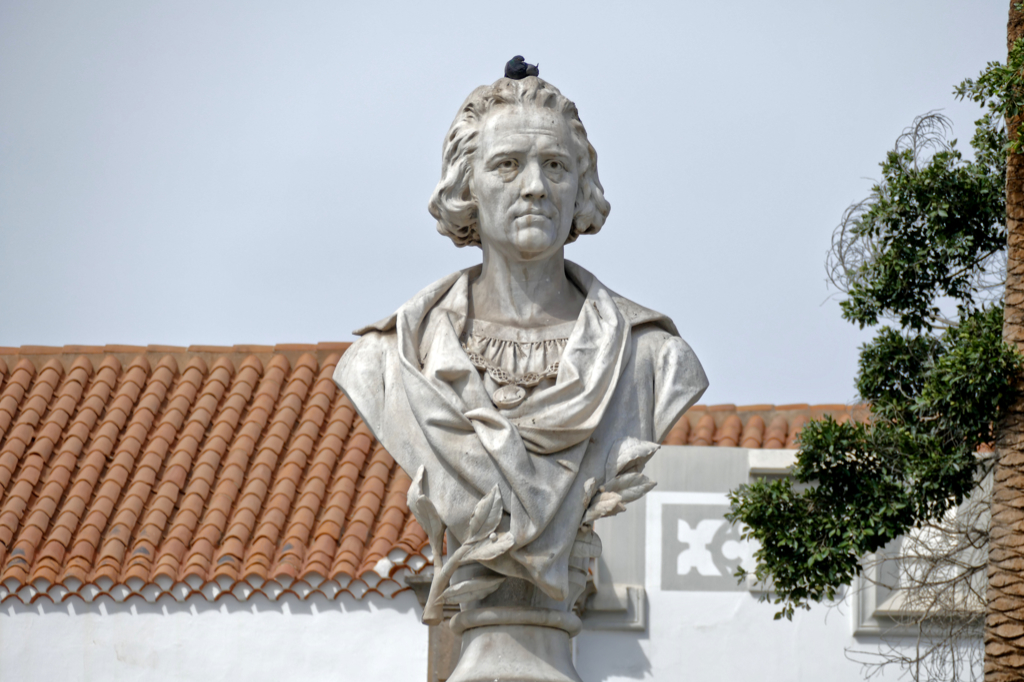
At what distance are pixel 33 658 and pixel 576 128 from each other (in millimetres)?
6732

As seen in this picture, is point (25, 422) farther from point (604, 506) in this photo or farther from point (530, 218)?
point (604, 506)

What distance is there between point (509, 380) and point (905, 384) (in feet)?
10.7

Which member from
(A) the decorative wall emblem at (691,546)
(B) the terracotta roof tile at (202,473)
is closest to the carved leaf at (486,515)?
(B) the terracotta roof tile at (202,473)

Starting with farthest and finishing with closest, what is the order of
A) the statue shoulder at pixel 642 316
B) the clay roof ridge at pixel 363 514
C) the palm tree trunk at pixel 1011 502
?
the clay roof ridge at pixel 363 514, the palm tree trunk at pixel 1011 502, the statue shoulder at pixel 642 316

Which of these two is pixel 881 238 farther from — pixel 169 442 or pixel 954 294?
pixel 169 442

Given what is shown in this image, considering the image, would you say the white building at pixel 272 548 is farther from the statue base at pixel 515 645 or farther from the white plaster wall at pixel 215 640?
the statue base at pixel 515 645

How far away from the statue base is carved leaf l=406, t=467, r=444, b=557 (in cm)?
23

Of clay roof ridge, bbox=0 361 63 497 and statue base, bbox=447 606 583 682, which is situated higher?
clay roof ridge, bbox=0 361 63 497

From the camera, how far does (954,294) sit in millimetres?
7301


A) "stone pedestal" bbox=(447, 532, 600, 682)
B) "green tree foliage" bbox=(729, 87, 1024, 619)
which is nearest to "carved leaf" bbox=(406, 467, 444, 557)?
"stone pedestal" bbox=(447, 532, 600, 682)

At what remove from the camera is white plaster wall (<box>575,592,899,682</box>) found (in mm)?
10391

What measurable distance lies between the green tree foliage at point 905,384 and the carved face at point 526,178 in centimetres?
274

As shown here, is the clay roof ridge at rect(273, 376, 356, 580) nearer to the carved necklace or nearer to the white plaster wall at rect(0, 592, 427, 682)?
the white plaster wall at rect(0, 592, 427, 682)

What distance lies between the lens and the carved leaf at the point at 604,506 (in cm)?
427
